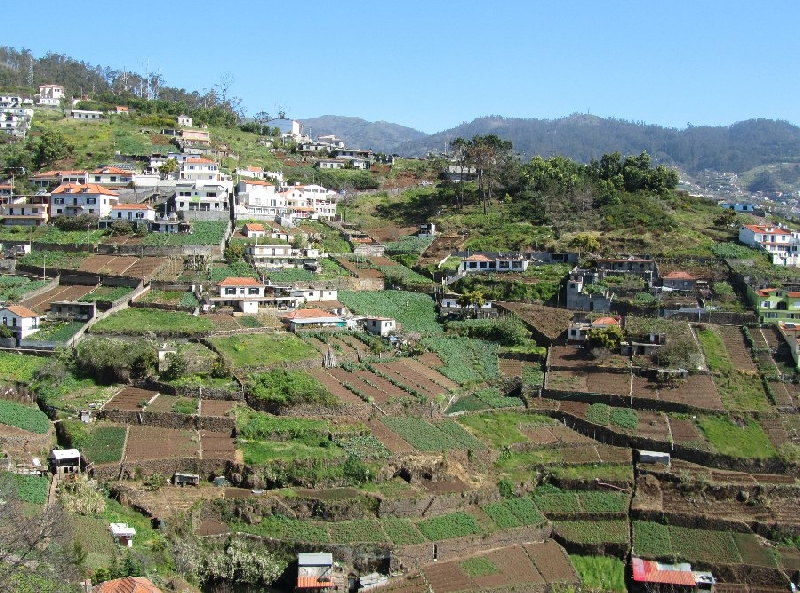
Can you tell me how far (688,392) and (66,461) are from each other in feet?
79.3

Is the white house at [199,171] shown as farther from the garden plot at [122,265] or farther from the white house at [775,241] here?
the white house at [775,241]

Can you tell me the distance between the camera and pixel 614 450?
3566 centimetres

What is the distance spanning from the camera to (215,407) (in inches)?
1375

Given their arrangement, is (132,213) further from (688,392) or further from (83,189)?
(688,392)

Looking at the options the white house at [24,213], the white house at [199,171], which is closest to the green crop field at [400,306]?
the white house at [199,171]

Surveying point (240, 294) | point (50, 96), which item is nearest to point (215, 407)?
point (240, 294)

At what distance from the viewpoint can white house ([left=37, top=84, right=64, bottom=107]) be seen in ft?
280

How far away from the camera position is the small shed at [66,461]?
99.6 feet

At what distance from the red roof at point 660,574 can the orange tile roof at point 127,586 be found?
1464 centimetres

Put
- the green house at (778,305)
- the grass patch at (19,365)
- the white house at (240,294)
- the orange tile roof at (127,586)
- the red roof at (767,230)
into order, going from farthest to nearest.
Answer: the red roof at (767,230) < the green house at (778,305) < the white house at (240,294) < the grass patch at (19,365) < the orange tile roof at (127,586)

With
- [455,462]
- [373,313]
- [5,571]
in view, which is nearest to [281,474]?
[455,462]

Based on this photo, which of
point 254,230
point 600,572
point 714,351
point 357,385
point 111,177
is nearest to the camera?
point 600,572

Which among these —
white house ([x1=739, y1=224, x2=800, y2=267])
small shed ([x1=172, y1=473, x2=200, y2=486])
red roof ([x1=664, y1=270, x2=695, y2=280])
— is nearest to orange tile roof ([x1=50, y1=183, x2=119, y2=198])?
small shed ([x1=172, y1=473, x2=200, y2=486])

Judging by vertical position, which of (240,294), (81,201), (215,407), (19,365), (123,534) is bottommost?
(123,534)
